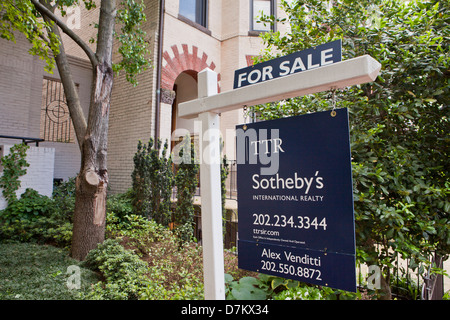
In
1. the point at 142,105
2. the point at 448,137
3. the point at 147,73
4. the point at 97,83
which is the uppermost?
the point at 147,73

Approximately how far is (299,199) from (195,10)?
944 cm

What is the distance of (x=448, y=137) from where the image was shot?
277 cm

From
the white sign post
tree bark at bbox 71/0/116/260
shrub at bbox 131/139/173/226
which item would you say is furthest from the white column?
shrub at bbox 131/139/173/226

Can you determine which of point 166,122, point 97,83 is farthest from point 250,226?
point 166,122

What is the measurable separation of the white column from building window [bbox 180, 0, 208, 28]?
8114 mm

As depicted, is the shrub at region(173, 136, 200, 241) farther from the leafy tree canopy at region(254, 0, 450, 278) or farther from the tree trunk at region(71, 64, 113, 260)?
the leafy tree canopy at region(254, 0, 450, 278)

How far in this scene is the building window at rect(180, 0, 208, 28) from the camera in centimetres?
915

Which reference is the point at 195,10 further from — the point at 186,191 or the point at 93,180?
the point at 93,180

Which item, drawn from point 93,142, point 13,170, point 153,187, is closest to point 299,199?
point 93,142

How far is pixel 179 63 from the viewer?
8.50m

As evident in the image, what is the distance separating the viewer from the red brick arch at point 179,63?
809 cm
